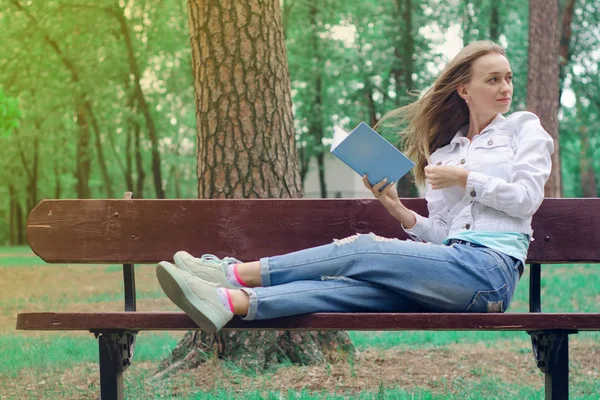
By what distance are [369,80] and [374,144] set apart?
58.5 ft

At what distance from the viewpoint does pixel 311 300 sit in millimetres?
2865

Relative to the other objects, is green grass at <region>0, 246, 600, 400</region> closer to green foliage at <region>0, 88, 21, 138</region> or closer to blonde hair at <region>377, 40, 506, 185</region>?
blonde hair at <region>377, 40, 506, 185</region>

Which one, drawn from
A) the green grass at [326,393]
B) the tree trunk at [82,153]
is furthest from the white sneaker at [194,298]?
the tree trunk at [82,153]

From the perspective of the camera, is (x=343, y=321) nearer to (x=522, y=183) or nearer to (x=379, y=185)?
(x=379, y=185)

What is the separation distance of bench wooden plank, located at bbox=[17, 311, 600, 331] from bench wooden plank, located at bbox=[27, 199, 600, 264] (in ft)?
2.70

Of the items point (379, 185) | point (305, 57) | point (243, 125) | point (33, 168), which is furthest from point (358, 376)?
point (33, 168)

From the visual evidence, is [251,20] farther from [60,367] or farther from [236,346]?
[60,367]

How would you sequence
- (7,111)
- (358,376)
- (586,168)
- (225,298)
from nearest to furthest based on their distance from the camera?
1. (225,298)
2. (358,376)
3. (7,111)
4. (586,168)

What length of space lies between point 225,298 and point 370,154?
843mm

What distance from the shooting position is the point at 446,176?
3141 mm

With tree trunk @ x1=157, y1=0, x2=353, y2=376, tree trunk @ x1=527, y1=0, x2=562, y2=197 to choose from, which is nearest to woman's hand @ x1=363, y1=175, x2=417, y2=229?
tree trunk @ x1=157, y1=0, x2=353, y2=376

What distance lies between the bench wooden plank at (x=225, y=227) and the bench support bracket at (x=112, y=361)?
602 millimetres

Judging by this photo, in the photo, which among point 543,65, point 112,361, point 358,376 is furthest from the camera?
point 543,65

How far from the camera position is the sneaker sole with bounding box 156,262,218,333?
2662 millimetres
